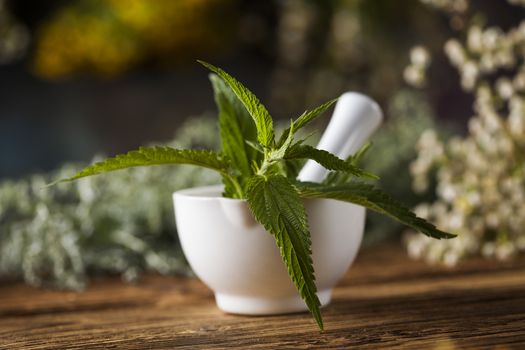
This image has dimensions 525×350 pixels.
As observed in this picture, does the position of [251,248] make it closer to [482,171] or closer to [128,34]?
[482,171]

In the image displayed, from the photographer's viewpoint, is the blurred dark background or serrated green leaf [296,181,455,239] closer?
serrated green leaf [296,181,455,239]

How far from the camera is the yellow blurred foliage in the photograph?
1.66 m

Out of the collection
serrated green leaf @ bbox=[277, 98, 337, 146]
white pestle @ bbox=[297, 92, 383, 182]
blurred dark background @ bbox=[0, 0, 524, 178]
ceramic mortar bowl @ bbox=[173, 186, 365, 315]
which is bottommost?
ceramic mortar bowl @ bbox=[173, 186, 365, 315]

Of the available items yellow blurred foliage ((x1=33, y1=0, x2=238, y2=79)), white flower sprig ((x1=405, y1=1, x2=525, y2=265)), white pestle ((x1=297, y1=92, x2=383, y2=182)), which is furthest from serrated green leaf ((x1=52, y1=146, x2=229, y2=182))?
yellow blurred foliage ((x1=33, y1=0, x2=238, y2=79))

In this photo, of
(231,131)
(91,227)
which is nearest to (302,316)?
(231,131)

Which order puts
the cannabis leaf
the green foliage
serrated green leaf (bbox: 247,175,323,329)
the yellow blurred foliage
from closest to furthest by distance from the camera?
serrated green leaf (bbox: 247,175,323,329)
the cannabis leaf
the green foliage
the yellow blurred foliage

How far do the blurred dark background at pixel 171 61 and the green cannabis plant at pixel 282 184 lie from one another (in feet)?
3.57

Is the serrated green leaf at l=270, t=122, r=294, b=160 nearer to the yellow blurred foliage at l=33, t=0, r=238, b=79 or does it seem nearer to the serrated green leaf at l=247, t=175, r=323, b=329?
the serrated green leaf at l=247, t=175, r=323, b=329

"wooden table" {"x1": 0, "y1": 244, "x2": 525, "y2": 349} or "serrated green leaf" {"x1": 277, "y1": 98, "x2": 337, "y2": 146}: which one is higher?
"serrated green leaf" {"x1": 277, "y1": 98, "x2": 337, "y2": 146}

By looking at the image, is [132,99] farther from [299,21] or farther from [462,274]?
[462,274]

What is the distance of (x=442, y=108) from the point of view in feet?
5.87

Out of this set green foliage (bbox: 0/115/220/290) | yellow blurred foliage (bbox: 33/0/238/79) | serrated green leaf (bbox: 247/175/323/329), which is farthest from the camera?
yellow blurred foliage (bbox: 33/0/238/79)

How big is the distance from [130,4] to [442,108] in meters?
0.81

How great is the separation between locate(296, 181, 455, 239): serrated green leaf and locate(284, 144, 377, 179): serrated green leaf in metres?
0.03
